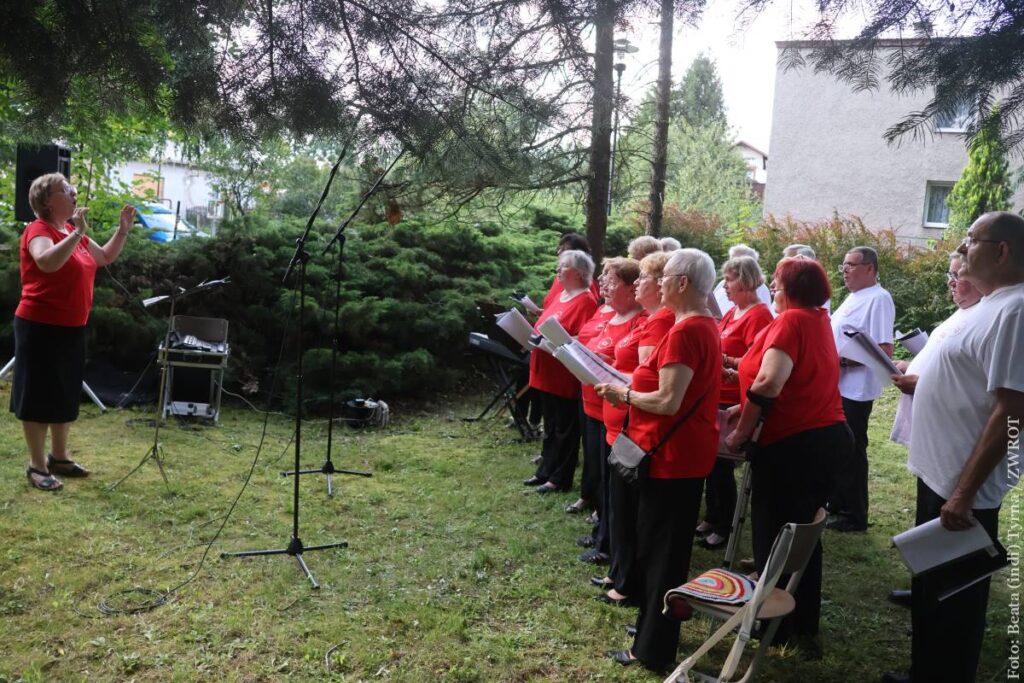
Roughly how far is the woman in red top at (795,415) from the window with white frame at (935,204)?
684 inches

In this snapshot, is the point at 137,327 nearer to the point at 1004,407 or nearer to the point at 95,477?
the point at 95,477

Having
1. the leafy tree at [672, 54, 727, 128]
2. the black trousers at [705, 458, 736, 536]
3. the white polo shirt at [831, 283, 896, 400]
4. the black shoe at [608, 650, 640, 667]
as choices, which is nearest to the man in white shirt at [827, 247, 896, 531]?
the white polo shirt at [831, 283, 896, 400]

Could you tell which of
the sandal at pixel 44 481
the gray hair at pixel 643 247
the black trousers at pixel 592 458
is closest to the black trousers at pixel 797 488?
the black trousers at pixel 592 458

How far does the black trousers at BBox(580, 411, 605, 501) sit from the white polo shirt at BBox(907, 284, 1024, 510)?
191 centimetres

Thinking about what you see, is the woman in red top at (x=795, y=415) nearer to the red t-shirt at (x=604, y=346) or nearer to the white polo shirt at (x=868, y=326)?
the red t-shirt at (x=604, y=346)

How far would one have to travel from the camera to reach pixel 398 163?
3.80 meters

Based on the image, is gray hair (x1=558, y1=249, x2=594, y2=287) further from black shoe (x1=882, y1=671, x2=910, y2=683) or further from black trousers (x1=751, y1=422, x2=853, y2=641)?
black shoe (x1=882, y1=671, x2=910, y2=683)

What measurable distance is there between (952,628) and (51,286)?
490 cm

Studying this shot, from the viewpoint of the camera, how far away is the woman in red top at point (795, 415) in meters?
3.39

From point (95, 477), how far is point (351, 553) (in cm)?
216

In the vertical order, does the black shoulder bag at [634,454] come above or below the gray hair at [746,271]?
below

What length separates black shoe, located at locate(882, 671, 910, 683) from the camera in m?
3.24

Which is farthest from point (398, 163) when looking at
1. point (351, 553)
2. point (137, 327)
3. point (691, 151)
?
point (691, 151)

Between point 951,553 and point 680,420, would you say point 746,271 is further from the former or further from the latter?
point 951,553
